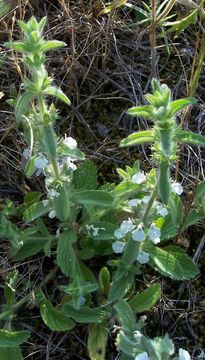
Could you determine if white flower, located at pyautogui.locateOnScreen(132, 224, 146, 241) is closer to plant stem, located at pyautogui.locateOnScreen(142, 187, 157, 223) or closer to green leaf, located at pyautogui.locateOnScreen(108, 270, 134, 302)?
plant stem, located at pyautogui.locateOnScreen(142, 187, 157, 223)

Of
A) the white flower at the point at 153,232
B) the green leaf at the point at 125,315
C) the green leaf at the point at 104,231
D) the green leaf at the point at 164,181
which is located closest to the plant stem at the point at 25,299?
the green leaf at the point at 104,231

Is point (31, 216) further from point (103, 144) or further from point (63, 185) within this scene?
point (103, 144)

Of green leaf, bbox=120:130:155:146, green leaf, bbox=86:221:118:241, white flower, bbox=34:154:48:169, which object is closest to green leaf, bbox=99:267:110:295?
green leaf, bbox=86:221:118:241

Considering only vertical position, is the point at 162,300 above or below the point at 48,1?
below

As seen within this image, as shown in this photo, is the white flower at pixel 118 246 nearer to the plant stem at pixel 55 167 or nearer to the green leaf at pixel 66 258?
the green leaf at pixel 66 258

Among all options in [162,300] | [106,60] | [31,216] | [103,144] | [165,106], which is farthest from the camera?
[106,60]

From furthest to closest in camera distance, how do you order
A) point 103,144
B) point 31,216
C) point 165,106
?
point 103,144 < point 31,216 < point 165,106

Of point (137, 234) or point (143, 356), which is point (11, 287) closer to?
point (137, 234)

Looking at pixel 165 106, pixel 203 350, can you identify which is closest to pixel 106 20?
pixel 165 106
